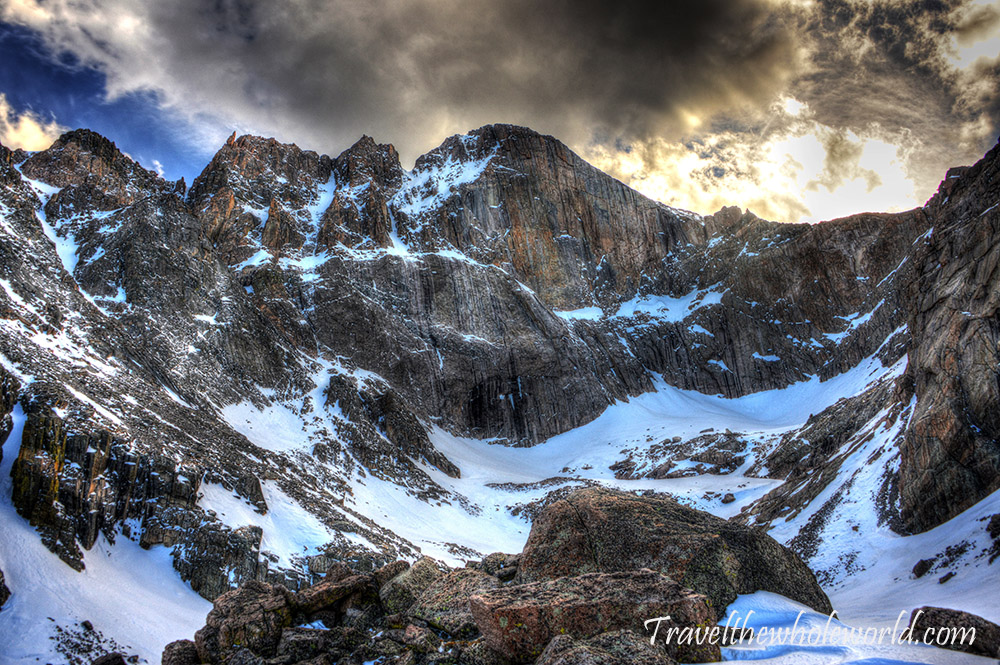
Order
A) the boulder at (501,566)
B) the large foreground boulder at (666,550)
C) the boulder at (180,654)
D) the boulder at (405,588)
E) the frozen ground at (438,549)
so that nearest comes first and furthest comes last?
the boulder at (180,654), the large foreground boulder at (666,550), the boulder at (405,588), the boulder at (501,566), the frozen ground at (438,549)

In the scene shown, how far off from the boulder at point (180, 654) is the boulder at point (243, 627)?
Answer: 10 centimetres

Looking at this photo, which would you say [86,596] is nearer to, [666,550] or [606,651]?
[666,550]

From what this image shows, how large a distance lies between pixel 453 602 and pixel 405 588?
6.91 ft

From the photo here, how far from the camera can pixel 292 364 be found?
60.6 metres

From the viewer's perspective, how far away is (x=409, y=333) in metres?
87.2

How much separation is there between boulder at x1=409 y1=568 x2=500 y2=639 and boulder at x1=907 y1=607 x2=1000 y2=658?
295 inches

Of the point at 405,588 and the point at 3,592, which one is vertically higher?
the point at 405,588

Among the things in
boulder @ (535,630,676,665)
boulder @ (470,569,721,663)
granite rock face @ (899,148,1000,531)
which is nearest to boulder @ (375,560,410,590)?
boulder @ (470,569,721,663)

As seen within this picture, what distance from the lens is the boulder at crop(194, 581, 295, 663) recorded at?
32.2 ft

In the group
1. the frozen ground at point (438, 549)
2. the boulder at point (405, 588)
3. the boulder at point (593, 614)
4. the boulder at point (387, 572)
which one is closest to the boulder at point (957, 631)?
the frozen ground at point (438, 549)

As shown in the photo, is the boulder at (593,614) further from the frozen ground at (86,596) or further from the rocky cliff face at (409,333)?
the rocky cliff face at (409,333)

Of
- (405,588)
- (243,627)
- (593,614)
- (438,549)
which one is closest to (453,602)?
(405,588)

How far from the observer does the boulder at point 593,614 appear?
24.2ft

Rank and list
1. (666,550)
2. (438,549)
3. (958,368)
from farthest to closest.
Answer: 1. (438,549)
2. (958,368)
3. (666,550)
